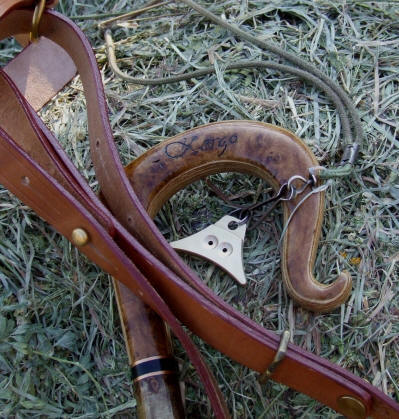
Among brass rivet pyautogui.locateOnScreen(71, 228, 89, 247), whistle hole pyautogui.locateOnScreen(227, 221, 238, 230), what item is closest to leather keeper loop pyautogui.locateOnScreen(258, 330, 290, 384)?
whistle hole pyautogui.locateOnScreen(227, 221, 238, 230)

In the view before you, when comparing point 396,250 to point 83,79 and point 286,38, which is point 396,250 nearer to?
point 286,38

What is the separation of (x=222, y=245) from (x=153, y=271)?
42 cm

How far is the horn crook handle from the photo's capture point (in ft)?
6.72

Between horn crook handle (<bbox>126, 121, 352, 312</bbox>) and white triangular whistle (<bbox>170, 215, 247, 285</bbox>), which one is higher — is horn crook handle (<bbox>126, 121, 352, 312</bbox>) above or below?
above

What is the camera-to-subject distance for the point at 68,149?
244 cm

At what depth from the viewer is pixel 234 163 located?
2.14m

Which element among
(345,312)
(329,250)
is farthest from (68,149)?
(345,312)

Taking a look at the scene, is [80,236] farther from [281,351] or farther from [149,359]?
[281,351]

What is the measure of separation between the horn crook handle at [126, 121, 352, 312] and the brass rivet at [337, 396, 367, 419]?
0.49 meters

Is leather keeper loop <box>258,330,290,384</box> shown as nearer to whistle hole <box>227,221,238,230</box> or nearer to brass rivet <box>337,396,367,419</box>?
brass rivet <box>337,396,367,419</box>

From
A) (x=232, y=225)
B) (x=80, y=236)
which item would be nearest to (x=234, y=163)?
(x=232, y=225)

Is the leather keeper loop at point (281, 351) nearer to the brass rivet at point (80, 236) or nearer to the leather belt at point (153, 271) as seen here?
the leather belt at point (153, 271)

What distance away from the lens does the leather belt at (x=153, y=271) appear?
171 centimetres

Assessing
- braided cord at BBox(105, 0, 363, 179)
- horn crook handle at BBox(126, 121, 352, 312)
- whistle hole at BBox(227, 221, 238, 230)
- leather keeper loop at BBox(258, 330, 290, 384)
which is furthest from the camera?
braided cord at BBox(105, 0, 363, 179)
